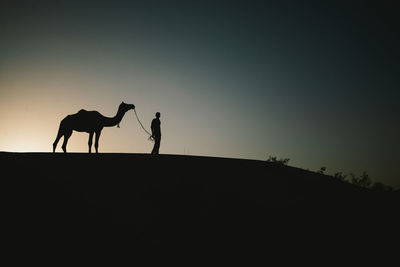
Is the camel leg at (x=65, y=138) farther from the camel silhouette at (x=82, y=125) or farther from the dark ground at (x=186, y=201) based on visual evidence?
the dark ground at (x=186, y=201)

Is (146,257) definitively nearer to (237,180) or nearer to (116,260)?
(116,260)

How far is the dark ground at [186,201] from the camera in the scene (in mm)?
8516

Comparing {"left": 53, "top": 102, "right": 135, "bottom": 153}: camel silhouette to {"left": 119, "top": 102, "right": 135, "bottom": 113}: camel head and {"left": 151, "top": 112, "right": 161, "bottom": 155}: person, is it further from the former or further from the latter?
{"left": 151, "top": 112, "right": 161, "bottom": 155}: person

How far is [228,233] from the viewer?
29.7 ft

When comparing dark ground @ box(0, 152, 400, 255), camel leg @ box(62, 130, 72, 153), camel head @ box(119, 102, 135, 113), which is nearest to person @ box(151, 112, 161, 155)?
camel head @ box(119, 102, 135, 113)

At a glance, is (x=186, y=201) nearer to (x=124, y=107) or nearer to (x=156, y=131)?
(x=156, y=131)

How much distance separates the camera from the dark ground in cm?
852

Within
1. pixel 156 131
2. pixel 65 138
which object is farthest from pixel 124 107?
pixel 65 138

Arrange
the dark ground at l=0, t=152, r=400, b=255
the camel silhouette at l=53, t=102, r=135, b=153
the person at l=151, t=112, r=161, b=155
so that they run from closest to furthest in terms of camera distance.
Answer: the dark ground at l=0, t=152, r=400, b=255, the camel silhouette at l=53, t=102, r=135, b=153, the person at l=151, t=112, r=161, b=155

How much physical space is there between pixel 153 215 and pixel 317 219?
17.5ft

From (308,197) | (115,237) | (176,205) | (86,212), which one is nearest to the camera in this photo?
(115,237)

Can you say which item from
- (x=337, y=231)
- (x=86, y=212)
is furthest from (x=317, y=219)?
(x=86, y=212)

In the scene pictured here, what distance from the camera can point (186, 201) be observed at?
33.7 feet

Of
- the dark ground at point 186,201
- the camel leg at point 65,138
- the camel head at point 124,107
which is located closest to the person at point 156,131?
the camel head at point 124,107
